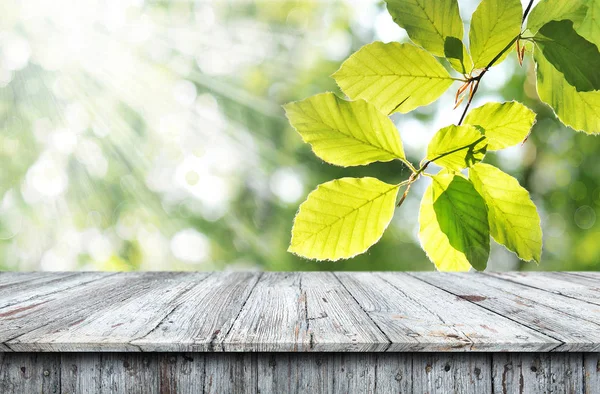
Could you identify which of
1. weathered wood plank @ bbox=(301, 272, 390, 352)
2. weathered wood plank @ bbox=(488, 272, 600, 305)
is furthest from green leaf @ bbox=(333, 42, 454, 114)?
weathered wood plank @ bbox=(488, 272, 600, 305)

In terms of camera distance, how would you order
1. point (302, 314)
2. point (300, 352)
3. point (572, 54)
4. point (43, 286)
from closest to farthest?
point (572, 54), point (300, 352), point (302, 314), point (43, 286)

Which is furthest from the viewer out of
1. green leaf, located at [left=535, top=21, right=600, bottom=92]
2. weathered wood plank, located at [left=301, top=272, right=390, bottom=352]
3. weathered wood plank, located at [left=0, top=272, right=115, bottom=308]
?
weathered wood plank, located at [left=0, top=272, right=115, bottom=308]

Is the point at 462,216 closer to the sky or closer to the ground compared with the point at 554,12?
closer to the ground

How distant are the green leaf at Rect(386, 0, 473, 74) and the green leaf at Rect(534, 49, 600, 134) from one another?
0.05m

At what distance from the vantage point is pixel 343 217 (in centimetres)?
27

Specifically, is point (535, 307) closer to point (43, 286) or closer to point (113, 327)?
point (113, 327)

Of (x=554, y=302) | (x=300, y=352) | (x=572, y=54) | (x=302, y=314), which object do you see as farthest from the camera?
(x=554, y=302)

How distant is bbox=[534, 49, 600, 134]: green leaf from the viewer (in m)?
0.28

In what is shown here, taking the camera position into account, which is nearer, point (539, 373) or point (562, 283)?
point (539, 373)

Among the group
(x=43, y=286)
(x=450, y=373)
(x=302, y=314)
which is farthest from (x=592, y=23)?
(x=43, y=286)

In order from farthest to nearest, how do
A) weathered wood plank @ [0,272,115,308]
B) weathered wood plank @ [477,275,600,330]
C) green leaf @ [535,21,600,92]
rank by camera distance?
weathered wood plank @ [0,272,115,308], weathered wood plank @ [477,275,600,330], green leaf @ [535,21,600,92]

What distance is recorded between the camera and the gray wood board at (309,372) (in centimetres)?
49

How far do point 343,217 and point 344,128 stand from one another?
49 millimetres

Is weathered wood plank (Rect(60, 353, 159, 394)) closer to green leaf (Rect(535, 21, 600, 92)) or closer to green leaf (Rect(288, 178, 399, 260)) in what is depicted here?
green leaf (Rect(288, 178, 399, 260))
